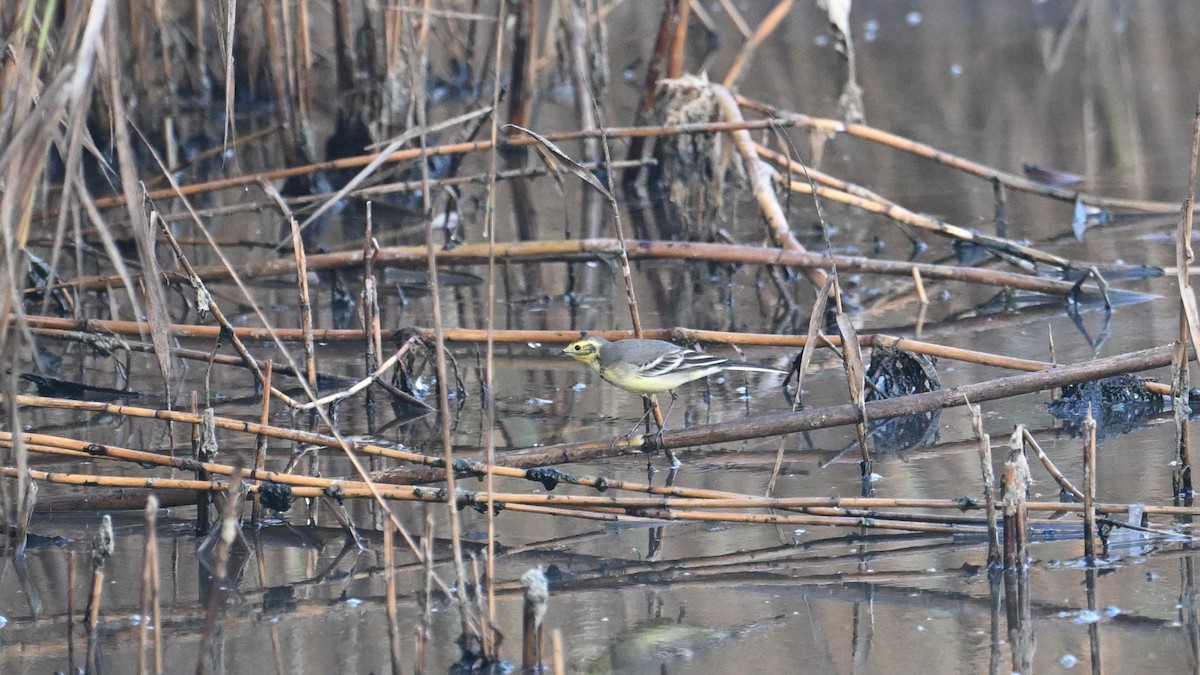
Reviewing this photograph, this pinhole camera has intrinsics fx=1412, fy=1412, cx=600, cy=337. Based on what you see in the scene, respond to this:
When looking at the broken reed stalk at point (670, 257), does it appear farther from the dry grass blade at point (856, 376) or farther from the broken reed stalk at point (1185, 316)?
the broken reed stalk at point (1185, 316)

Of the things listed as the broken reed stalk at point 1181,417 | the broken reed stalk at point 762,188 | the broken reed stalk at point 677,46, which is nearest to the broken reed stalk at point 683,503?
the broken reed stalk at point 1181,417

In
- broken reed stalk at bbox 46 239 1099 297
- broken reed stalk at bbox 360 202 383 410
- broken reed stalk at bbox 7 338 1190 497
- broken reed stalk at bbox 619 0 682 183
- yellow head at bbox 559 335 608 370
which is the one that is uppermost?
broken reed stalk at bbox 619 0 682 183

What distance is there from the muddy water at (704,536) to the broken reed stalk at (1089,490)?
2.3 inches

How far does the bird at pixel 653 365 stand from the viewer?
16.4ft

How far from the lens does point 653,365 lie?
501 centimetres

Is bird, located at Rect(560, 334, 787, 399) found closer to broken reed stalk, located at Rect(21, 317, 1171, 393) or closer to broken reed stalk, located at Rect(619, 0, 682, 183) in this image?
broken reed stalk, located at Rect(21, 317, 1171, 393)

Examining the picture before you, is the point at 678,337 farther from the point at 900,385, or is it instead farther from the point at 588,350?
the point at 900,385

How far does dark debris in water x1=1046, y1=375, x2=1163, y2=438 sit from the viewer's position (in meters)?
5.28

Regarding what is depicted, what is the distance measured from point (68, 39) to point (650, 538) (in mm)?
2577

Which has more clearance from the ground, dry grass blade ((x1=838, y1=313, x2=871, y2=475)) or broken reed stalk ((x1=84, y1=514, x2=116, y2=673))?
dry grass blade ((x1=838, y1=313, x2=871, y2=475))

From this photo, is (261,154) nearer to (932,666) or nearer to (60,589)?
(60,589)

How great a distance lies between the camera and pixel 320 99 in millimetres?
14602

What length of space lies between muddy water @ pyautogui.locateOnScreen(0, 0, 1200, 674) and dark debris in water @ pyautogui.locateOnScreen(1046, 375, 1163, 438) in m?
0.09

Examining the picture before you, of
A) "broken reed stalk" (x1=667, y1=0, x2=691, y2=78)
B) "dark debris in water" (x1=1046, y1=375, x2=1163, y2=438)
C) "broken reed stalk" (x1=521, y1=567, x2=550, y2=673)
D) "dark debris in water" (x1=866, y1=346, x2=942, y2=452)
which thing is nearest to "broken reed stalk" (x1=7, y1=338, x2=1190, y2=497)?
"dark debris in water" (x1=866, y1=346, x2=942, y2=452)
